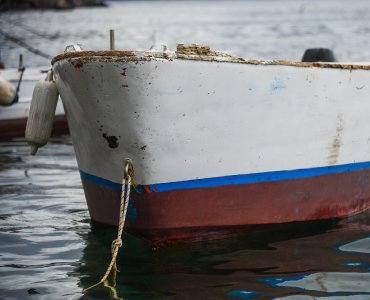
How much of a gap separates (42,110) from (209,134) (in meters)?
1.58

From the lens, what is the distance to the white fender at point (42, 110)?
6469mm

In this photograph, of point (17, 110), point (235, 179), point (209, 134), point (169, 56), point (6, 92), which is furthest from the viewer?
point (17, 110)

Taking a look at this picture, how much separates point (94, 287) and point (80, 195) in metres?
3.02

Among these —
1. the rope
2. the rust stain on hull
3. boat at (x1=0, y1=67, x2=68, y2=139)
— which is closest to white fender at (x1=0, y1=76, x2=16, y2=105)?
boat at (x1=0, y1=67, x2=68, y2=139)

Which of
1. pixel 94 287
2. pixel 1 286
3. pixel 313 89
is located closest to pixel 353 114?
pixel 313 89

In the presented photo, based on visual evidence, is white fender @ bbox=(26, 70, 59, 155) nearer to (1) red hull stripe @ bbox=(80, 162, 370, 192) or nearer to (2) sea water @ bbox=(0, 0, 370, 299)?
(1) red hull stripe @ bbox=(80, 162, 370, 192)

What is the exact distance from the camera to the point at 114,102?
18.0ft

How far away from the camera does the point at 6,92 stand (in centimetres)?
1180

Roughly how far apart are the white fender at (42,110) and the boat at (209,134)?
34cm

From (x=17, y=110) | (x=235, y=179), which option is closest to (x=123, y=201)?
(x=235, y=179)

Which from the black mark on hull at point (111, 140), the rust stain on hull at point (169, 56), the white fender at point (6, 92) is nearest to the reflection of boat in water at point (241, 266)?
the black mark on hull at point (111, 140)

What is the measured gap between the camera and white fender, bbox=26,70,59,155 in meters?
6.47

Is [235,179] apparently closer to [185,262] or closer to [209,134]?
[209,134]

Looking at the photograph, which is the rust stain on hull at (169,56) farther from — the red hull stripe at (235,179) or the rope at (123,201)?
the red hull stripe at (235,179)
